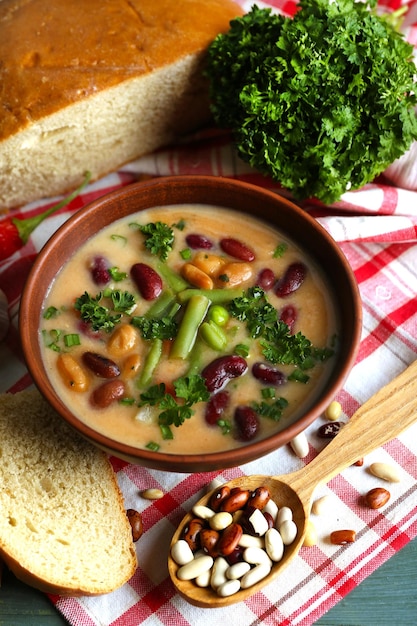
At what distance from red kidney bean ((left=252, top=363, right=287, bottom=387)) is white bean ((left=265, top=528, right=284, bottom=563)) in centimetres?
57

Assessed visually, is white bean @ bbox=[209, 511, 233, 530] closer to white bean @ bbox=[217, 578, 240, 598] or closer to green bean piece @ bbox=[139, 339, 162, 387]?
white bean @ bbox=[217, 578, 240, 598]

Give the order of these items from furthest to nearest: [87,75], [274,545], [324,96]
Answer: [87,75] < [324,96] < [274,545]

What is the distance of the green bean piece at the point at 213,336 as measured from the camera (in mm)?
3017

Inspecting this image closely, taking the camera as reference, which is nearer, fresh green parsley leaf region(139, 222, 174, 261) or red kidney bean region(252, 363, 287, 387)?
red kidney bean region(252, 363, 287, 387)

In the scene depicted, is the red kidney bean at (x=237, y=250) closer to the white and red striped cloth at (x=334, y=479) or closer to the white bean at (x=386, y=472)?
the white and red striped cloth at (x=334, y=479)

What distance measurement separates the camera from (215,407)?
2896 millimetres

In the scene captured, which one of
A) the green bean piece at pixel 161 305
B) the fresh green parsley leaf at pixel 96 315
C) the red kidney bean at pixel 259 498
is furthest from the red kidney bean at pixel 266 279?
the red kidney bean at pixel 259 498

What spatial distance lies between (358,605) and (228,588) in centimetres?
57

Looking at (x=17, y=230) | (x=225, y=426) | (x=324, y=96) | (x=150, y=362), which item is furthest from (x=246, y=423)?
(x=17, y=230)

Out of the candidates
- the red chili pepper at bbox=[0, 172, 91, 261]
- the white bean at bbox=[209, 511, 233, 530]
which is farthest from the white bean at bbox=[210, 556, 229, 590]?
the red chili pepper at bbox=[0, 172, 91, 261]

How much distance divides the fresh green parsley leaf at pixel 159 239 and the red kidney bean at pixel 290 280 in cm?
51

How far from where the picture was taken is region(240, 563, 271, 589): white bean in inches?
111

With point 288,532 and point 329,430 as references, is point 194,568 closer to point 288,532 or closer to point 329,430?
point 288,532

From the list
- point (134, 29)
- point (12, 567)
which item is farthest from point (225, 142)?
point (12, 567)
